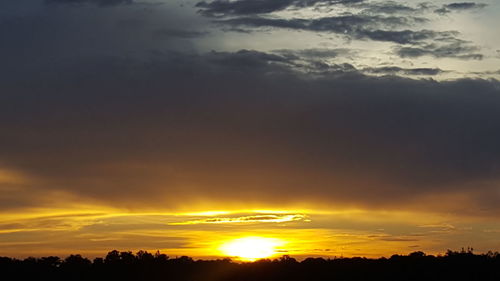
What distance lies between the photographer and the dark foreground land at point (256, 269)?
94438 mm

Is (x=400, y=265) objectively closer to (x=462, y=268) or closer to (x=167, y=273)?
(x=462, y=268)

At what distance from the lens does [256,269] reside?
10981 cm

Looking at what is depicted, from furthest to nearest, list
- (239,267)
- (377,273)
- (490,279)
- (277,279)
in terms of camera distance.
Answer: (239,267) → (277,279) → (377,273) → (490,279)

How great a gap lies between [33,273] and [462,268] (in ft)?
171

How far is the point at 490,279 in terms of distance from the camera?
299ft

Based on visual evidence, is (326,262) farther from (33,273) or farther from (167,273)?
(33,273)

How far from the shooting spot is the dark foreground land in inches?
3718

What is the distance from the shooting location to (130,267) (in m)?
121

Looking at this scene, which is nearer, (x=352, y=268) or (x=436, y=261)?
(x=436, y=261)

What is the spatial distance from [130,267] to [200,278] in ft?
40.3

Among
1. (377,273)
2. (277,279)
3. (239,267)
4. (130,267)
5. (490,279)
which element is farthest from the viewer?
(130,267)

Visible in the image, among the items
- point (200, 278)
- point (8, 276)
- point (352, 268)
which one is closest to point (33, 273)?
point (8, 276)

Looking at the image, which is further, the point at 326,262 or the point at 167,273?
the point at 167,273

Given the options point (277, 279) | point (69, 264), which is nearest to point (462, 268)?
point (277, 279)
